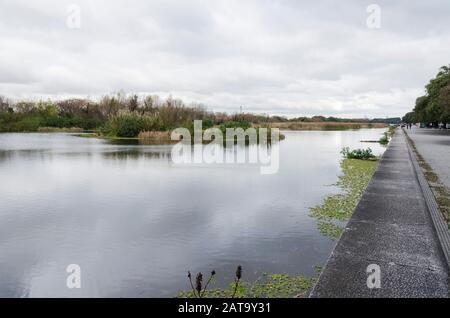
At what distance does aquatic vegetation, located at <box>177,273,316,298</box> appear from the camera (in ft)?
14.0

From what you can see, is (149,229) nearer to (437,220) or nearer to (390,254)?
(390,254)

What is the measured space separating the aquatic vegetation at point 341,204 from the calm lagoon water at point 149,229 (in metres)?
0.25

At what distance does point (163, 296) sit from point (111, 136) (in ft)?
114

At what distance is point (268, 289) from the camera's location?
441cm

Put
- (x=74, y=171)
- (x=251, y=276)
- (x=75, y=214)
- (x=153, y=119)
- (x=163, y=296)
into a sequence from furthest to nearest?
1. (x=153, y=119)
2. (x=74, y=171)
3. (x=75, y=214)
4. (x=251, y=276)
5. (x=163, y=296)

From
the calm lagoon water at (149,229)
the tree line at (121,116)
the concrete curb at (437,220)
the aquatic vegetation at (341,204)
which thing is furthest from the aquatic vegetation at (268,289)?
the tree line at (121,116)

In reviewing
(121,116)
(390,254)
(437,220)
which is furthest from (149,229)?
(121,116)

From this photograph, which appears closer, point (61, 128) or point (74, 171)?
point (74, 171)

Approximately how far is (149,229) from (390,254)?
4.12 metres

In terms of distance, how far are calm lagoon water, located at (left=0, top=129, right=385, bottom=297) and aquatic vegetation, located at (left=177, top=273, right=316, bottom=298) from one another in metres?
0.24

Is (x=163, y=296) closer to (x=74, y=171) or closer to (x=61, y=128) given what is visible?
(x=74, y=171)

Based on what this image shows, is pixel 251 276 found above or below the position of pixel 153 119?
below

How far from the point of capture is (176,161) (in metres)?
17.1
